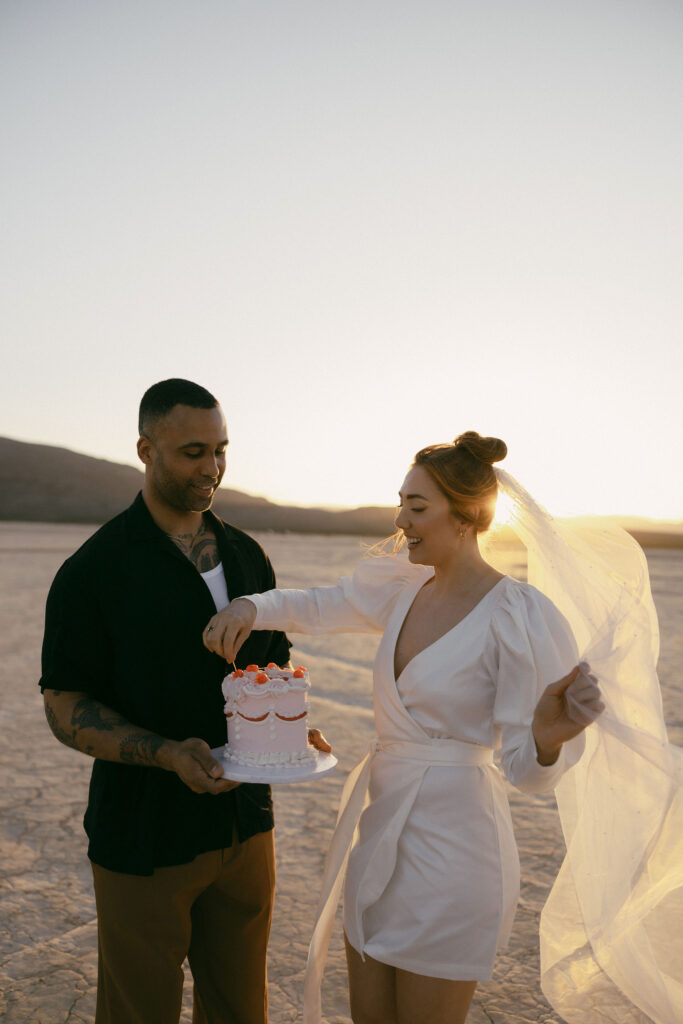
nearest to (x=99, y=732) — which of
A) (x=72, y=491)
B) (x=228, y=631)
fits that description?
(x=228, y=631)

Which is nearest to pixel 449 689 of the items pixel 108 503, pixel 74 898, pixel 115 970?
pixel 115 970

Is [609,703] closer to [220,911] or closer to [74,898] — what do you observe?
[220,911]

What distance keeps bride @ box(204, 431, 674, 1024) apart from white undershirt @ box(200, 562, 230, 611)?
0.15m

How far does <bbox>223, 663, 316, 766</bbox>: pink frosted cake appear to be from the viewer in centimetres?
271

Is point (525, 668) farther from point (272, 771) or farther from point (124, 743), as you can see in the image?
point (124, 743)

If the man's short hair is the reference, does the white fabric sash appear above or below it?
below

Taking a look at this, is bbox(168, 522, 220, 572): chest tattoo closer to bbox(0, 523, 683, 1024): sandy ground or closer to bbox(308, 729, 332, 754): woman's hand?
bbox(308, 729, 332, 754): woman's hand

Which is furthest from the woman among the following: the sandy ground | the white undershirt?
the sandy ground

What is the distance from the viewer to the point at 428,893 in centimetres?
252

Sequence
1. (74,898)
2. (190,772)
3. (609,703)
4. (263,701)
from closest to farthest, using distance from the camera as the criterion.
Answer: (190,772), (609,703), (263,701), (74,898)

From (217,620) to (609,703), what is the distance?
130 centimetres

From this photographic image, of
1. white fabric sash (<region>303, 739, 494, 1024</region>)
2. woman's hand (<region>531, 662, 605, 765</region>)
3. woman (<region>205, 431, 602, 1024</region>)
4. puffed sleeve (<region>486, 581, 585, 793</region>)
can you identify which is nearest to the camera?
woman's hand (<region>531, 662, 605, 765</region>)

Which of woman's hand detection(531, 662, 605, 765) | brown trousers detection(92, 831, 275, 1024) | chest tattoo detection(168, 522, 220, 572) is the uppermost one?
chest tattoo detection(168, 522, 220, 572)

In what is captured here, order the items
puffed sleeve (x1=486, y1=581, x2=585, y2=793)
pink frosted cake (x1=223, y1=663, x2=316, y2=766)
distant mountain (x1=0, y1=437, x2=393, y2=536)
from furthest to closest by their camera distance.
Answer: distant mountain (x1=0, y1=437, x2=393, y2=536) < pink frosted cake (x1=223, y1=663, x2=316, y2=766) < puffed sleeve (x1=486, y1=581, x2=585, y2=793)
